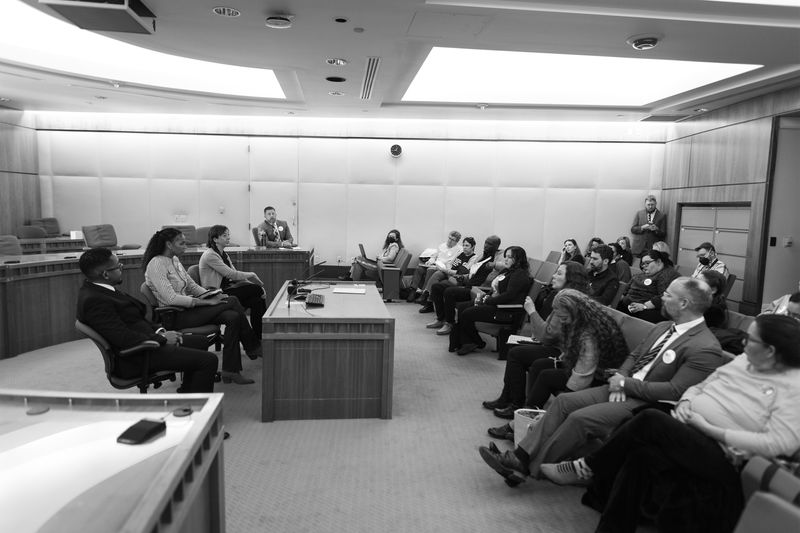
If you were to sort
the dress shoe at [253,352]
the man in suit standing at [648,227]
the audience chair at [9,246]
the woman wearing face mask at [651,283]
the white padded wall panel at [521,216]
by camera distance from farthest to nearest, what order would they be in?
the white padded wall panel at [521,216], the man in suit standing at [648,227], the audience chair at [9,246], the woman wearing face mask at [651,283], the dress shoe at [253,352]

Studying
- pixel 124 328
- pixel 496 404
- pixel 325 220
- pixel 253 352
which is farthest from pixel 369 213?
pixel 124 328

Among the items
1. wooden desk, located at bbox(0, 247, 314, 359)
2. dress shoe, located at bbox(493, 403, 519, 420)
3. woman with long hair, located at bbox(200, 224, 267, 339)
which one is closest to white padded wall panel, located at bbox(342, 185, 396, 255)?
wooden desk, located at bbox(0, 247, 314, 359)

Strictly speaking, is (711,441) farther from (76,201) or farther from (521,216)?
(76,201)

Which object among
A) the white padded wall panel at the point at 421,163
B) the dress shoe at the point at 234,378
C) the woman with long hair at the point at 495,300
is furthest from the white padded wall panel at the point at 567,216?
the dress shoe at the point at 234,378

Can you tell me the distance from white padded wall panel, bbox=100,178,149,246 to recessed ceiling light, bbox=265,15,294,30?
21.5ft

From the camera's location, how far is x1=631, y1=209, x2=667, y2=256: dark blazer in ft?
30.7

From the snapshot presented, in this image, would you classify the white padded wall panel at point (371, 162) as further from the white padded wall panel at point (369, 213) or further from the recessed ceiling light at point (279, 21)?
the recessed ceiling light at point (279, 21)

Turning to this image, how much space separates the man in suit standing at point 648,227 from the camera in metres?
9.31

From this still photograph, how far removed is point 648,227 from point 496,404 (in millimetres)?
6550

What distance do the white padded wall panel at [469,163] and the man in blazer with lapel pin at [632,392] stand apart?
7.32m

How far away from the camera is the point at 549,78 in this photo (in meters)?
7.70

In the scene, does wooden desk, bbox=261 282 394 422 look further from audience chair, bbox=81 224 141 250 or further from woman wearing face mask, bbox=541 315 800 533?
audience chair, bbox=81 224 141 250

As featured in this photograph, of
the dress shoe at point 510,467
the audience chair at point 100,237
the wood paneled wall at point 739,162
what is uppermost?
the wood paneled wall at point 739,162

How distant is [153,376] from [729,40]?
5.69 meters
